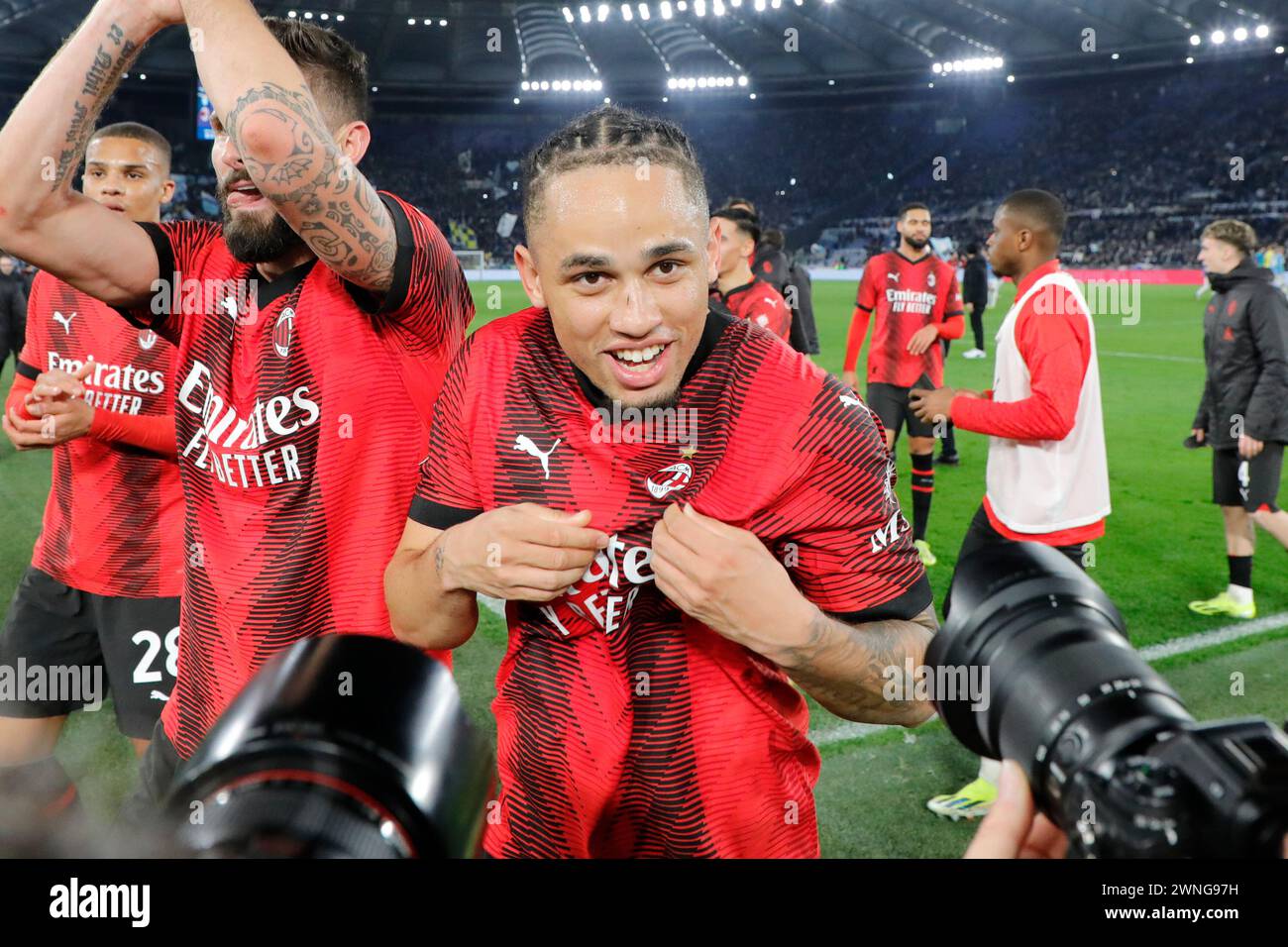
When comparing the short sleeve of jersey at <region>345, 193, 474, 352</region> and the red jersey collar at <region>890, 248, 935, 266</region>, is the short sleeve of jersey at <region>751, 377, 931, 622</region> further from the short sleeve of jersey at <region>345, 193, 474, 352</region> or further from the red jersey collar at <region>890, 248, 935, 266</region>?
the red jersey collar at <region>890, 248, 935, 266</region>

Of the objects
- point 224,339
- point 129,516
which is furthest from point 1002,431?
point 129,516

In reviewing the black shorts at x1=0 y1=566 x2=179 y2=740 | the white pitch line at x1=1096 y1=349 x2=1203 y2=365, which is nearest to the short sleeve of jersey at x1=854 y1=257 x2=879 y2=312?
the black shorts at x1=0 y1=566 x2=179 y2=740

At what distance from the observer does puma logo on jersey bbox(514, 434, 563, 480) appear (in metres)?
1.69

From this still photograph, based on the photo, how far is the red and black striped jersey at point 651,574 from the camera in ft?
5.37

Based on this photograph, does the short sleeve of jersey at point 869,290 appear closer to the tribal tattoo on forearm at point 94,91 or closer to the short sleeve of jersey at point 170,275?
the short sleeve of jersey at point 170,275

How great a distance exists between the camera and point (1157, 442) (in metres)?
10.1

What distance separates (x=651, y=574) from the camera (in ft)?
5.43

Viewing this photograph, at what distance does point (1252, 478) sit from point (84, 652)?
19.0ft

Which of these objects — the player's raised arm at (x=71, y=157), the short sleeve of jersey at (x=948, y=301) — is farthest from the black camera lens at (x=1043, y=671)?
the short sleeve of jersey at (x=948, y=301)

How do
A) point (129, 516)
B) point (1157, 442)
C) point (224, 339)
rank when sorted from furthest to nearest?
1. point (1157, 442)
2. point (129, 516)
3. point (224, 339)
